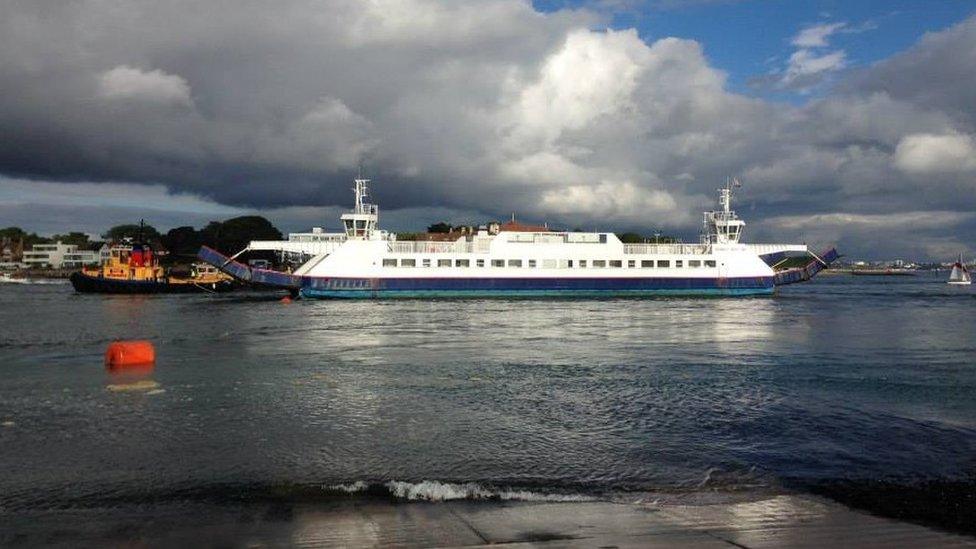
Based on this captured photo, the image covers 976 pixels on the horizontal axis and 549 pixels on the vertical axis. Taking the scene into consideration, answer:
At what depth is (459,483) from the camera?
9281mm

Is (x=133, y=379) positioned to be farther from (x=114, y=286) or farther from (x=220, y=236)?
(x=220, y=236)

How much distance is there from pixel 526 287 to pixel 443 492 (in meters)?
50.5

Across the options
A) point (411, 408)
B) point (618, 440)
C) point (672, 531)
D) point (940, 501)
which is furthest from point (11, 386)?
point (940, 501)

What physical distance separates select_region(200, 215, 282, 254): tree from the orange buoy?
104 meters

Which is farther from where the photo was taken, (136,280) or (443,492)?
(136,280)

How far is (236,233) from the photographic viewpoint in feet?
421

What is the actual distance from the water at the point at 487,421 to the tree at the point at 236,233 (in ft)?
321

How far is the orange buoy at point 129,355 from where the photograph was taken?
2088cm

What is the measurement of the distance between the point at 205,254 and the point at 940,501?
200 ft

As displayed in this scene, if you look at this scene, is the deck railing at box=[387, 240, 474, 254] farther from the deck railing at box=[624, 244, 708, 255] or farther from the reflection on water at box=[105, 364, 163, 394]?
the reflection on water at box=[105, 364, 163, 394]

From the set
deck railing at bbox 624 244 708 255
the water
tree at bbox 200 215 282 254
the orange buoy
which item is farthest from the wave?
tree at bbox 200 215 282 254

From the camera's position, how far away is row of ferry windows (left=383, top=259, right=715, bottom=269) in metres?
58.6

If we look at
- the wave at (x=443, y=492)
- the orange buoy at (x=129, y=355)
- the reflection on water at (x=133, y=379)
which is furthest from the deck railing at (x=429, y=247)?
the wave at (x=443, y=492)

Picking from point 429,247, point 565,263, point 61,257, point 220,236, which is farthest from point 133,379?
point 61,257
